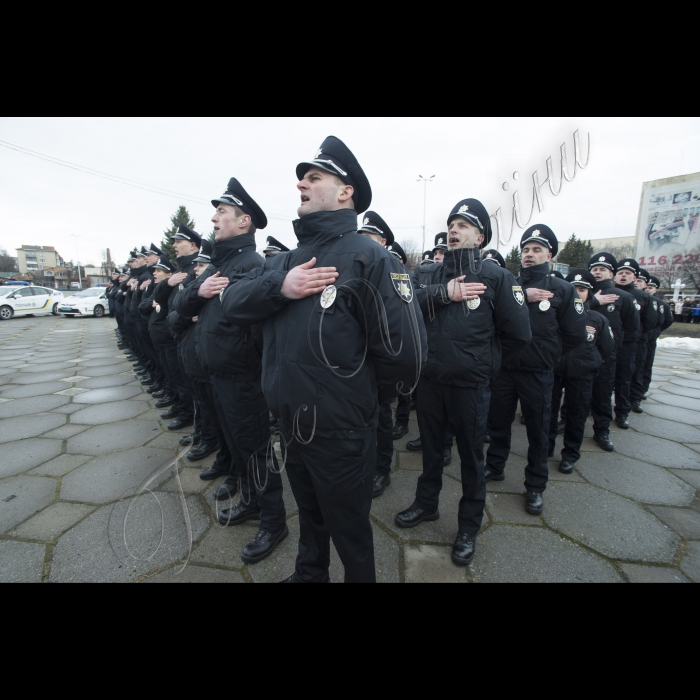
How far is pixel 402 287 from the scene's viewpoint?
5.21 feet

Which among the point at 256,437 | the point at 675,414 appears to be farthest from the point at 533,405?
the point at 675,414

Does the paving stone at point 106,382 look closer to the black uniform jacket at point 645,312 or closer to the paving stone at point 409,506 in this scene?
the paving stone at point 409,506

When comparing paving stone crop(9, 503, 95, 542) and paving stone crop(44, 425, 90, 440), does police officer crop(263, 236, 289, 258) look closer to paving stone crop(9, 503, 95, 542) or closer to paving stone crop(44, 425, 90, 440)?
paving stone crop(44, 425, 90, 440)

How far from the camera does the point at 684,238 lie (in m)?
41.7

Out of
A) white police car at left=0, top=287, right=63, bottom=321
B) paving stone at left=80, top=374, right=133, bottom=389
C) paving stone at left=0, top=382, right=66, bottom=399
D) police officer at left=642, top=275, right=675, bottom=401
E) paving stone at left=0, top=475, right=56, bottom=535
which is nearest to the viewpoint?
paving stone at left=0, top=475, right=56, bottom=535

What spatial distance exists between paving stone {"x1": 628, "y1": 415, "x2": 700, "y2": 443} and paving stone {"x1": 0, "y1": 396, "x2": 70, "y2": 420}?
8279 mm

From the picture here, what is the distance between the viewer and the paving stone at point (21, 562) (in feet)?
7.10

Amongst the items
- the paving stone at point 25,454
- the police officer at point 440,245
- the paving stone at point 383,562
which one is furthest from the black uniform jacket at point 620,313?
the paving stone at point 25,454

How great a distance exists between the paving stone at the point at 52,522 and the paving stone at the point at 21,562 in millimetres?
87

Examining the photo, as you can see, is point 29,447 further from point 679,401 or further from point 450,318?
point 679,401

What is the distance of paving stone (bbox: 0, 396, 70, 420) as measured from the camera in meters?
5.12

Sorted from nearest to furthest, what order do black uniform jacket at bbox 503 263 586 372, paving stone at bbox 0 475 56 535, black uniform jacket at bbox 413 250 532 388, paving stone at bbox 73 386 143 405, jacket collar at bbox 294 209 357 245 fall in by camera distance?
jacket collar at bbox 294 209 357 245 → black uniform jacket at bbox 413 250 532 388 → paving stone at bbox 0 475 56 535 → black uniform jacket at bbox 503 263 586 372 → paving stone at bbox 73 386 143 405

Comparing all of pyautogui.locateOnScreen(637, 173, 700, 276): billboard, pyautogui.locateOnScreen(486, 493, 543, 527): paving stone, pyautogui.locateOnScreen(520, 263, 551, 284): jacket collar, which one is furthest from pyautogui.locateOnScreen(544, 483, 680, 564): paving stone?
pyautogui.locateOnScreen(637, 173, 700, 276): billboard

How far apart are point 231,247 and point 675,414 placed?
667 cm
